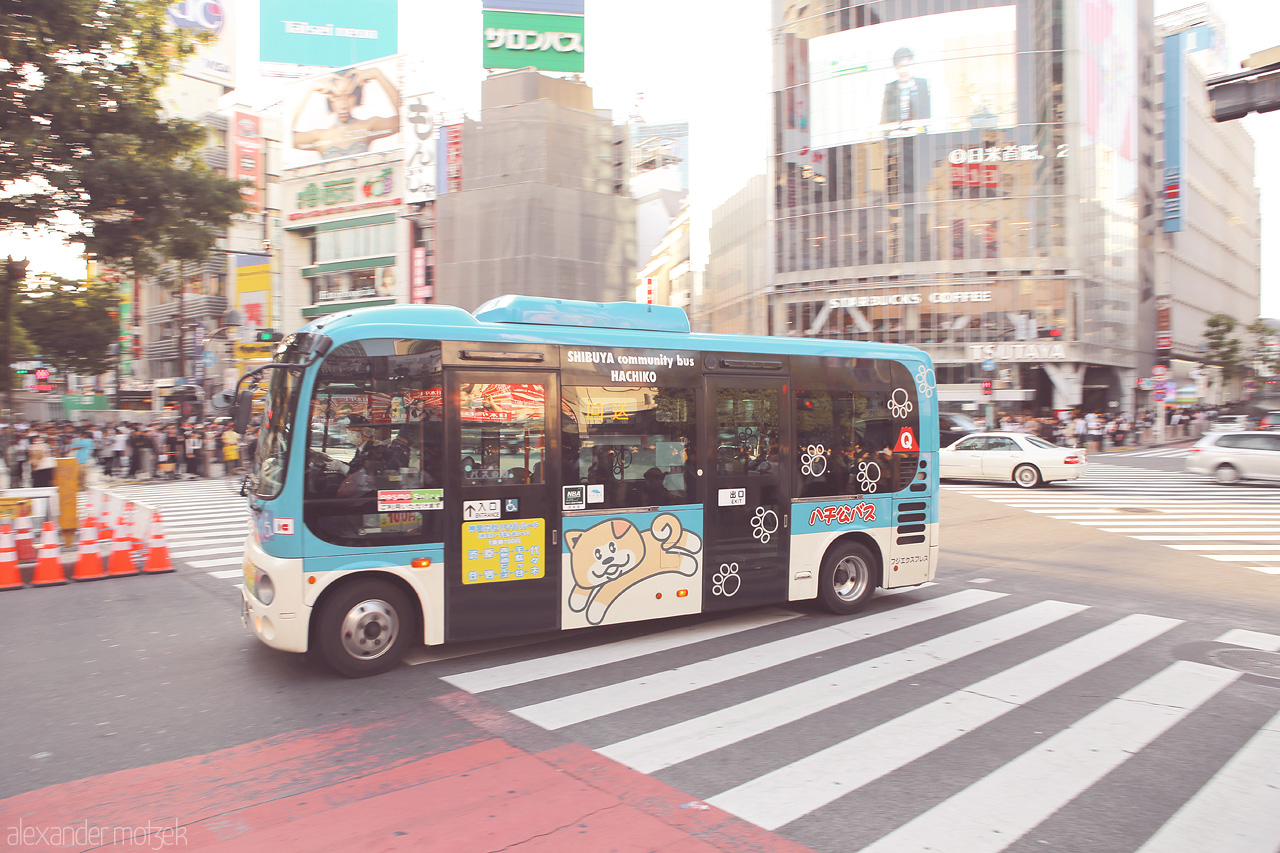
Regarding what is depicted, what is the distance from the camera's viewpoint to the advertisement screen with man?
54.8m

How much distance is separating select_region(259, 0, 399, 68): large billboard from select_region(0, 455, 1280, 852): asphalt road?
249ft

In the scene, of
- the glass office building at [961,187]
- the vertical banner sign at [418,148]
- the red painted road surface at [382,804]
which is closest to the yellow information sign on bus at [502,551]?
the red painted road surface at [382,804]

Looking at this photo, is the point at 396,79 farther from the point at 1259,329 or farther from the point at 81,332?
the point at 1259,329

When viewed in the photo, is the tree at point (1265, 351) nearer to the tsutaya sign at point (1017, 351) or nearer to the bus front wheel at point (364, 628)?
the tsutaya sign at point (1017, 351)

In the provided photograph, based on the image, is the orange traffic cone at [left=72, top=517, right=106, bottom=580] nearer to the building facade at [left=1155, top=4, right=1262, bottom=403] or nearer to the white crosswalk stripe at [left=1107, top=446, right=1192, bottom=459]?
the white crosswalk stripe at [left=1107, top=446, right=1192, bottom=459]

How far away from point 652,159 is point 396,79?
182ft

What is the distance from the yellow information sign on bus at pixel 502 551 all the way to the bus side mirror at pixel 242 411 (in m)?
1.89

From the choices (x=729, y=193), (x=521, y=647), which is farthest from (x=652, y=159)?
(x=521, y=647)

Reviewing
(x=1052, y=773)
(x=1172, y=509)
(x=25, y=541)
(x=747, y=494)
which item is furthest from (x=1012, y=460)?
(x=25, y=541)

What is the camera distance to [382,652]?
6258 mm

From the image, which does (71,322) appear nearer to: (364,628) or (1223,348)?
(364,628)

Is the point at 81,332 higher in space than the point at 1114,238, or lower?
lower

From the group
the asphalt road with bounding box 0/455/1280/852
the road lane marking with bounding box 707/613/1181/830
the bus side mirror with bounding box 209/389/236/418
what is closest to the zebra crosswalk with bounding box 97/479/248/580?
the asphalt road with bounding box 0/455/1280/852

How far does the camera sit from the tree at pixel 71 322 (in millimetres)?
42344
